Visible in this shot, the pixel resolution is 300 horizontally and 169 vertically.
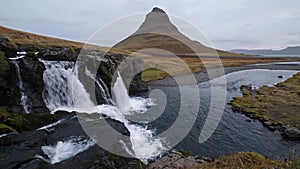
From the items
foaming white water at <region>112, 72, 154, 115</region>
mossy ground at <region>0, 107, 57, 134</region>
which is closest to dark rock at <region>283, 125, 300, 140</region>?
foaming white water at <region>112, 72, 154, 115</region>

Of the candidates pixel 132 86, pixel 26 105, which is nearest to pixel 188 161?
pixel 26 105

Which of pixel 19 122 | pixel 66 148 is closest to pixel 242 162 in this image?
pixel 66 148

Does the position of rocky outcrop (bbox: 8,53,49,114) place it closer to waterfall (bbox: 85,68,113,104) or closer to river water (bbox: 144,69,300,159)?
waterfall (bbox: 85,68,113,104)

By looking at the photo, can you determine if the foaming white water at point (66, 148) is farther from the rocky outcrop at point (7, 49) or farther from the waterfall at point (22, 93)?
the rocky outcrop at point (7, 49)

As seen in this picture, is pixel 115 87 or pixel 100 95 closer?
pixel 100 95

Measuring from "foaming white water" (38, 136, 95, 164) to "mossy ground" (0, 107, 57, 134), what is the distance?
14.2 ft

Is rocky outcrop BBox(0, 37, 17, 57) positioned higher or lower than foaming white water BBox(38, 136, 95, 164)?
higher

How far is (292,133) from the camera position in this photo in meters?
22.0

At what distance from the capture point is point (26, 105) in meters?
21.0

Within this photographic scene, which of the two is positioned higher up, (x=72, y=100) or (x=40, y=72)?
(x=40, y=72)

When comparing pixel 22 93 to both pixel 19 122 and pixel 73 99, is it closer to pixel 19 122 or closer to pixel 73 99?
pixel 19 122

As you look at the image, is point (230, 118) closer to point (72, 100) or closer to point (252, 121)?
point (252, 121)

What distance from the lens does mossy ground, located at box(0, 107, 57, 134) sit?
16.2m

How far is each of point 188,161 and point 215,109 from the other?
2101 centimetres
